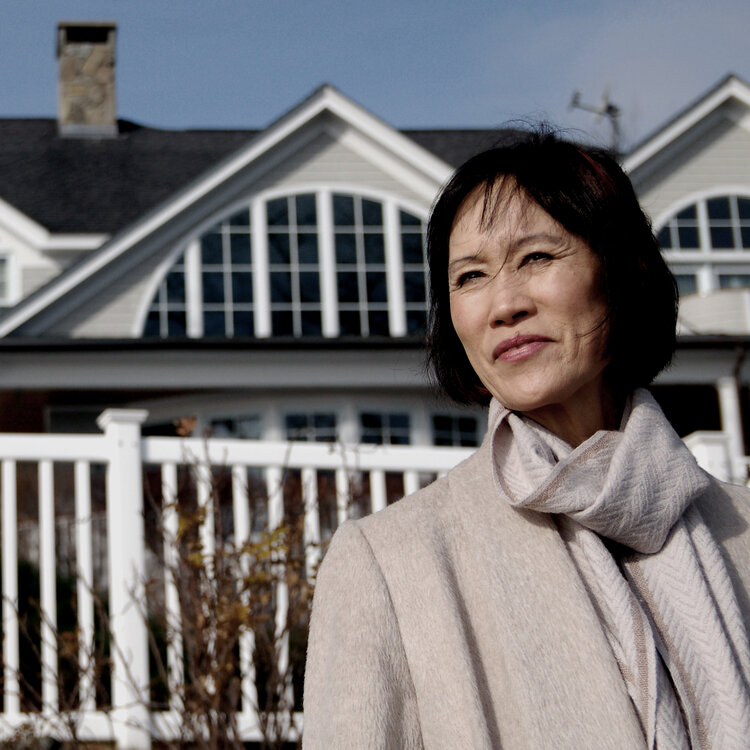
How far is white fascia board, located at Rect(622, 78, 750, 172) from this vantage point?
15.2 m

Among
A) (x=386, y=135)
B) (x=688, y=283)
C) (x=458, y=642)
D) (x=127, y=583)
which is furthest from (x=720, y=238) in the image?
(x=458, y=642)

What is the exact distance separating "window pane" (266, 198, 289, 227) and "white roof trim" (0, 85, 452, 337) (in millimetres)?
617

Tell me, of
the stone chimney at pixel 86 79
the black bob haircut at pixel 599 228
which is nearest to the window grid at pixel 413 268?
the stone chimney at pixel 86 79

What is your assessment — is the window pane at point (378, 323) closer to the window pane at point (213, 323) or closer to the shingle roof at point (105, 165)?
the window pane at point (213, 323)

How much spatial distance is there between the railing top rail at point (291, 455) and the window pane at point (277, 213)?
353 inches

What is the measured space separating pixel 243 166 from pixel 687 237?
5925mm

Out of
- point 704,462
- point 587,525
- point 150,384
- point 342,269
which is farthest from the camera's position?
point 342,269

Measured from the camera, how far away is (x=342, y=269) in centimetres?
1421

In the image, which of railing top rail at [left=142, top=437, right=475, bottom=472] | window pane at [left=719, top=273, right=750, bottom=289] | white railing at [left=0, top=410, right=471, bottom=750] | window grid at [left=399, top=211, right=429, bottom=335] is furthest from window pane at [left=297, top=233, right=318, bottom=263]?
railing top rail at [left=142, top=437, right=475, bottom=472]

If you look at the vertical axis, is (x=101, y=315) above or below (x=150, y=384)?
above

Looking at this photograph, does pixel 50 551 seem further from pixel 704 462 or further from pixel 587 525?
pixel 587 525

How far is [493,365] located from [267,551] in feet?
9.56

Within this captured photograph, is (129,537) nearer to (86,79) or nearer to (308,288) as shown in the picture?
(308,288)

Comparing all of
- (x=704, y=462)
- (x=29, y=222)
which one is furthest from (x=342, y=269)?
(x=704, y=462)
